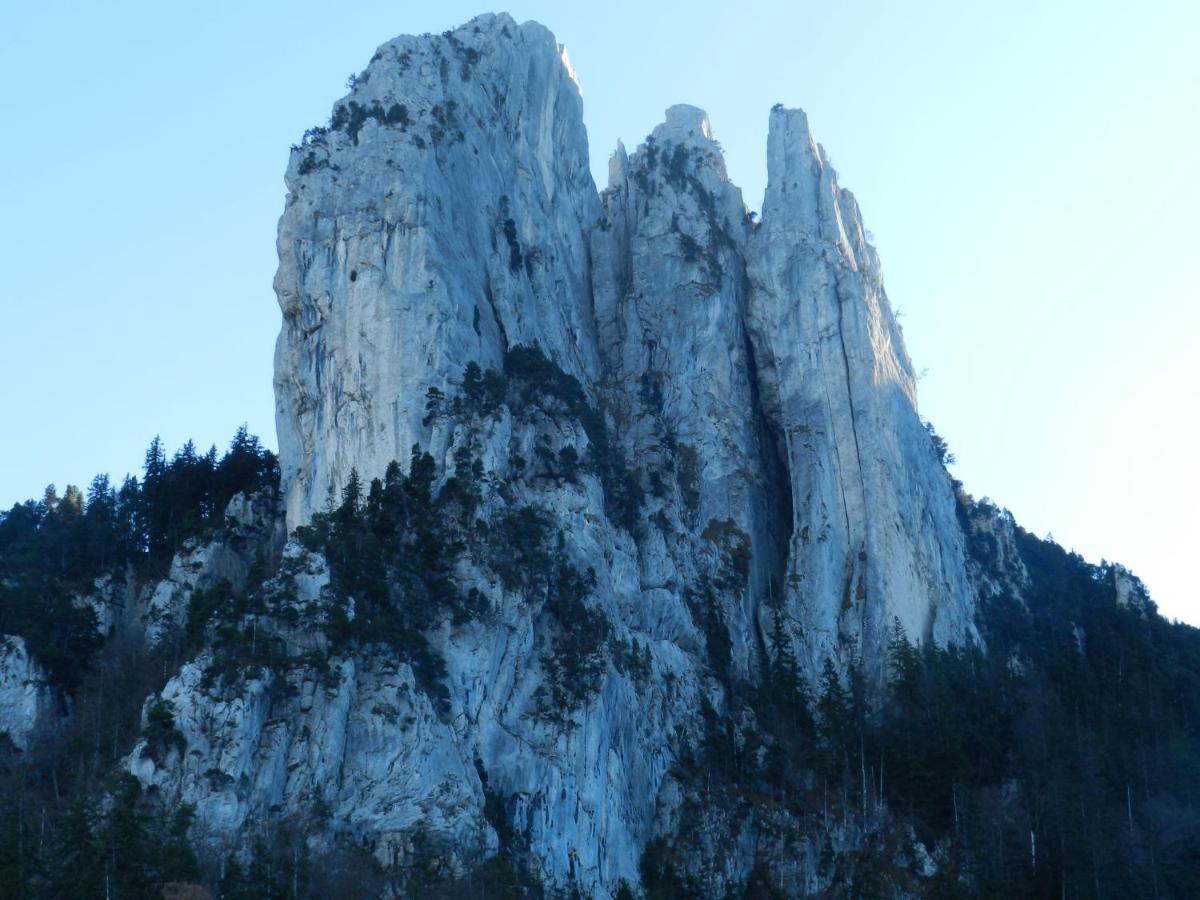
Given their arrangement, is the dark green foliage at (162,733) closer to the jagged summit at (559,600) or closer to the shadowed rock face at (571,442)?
the jagged summit at (559,600)

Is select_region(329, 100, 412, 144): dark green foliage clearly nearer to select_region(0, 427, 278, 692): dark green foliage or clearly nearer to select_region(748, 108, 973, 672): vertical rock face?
select_region(0, 427, 278, 692): dark green foliage

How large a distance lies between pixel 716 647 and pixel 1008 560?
31469 mm

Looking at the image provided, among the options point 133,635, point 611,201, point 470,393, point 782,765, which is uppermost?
point 611,201

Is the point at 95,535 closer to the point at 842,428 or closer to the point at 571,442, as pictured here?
the point at 571,442

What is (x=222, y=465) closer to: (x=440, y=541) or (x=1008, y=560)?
(x=440, y=541)

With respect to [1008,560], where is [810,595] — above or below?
below

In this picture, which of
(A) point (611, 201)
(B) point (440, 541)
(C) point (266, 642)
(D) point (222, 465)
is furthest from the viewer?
(A) point (611, 201)

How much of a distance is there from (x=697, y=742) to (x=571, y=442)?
15086mm

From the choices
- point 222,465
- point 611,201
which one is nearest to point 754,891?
point 222,465

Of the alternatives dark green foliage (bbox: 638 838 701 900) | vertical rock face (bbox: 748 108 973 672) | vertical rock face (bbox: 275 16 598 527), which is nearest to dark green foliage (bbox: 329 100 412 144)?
vertical rock face (bbox: 275 16 598 527)

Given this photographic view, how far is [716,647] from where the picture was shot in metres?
83.1

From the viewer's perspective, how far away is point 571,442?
3147 inches

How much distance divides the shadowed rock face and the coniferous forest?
1537 mm

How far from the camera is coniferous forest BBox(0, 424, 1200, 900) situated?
2303 inches
